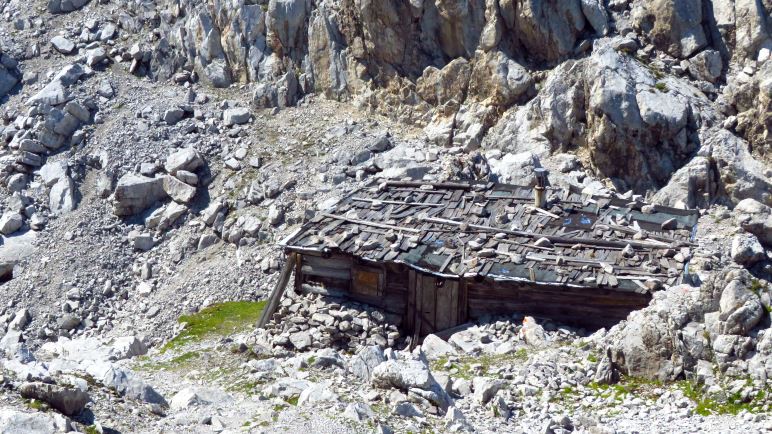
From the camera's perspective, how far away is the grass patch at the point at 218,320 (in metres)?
29.3

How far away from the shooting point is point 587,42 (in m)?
38.7

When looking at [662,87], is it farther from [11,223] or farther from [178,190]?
[11,223]

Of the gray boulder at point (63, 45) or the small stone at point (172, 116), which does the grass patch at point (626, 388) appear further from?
the gray boulder at point (63, 45)

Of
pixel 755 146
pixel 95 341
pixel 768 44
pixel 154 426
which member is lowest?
pixel 95 341

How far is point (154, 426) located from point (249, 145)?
1109 inches

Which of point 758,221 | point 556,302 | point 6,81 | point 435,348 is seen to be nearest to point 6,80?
point 6,81

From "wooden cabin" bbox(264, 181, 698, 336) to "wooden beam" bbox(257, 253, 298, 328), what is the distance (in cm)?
6

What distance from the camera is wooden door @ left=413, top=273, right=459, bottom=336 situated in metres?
24.5

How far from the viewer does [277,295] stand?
26.1 metres

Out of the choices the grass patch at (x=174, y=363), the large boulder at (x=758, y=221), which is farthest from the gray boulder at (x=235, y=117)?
the large boulder at (x=758, y=221)

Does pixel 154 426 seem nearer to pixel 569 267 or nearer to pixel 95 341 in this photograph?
pixel 569 267

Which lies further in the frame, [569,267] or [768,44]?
[768,44]

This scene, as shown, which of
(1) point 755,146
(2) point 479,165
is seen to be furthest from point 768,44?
(2) point 479,165

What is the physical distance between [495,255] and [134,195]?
68.4 ft
